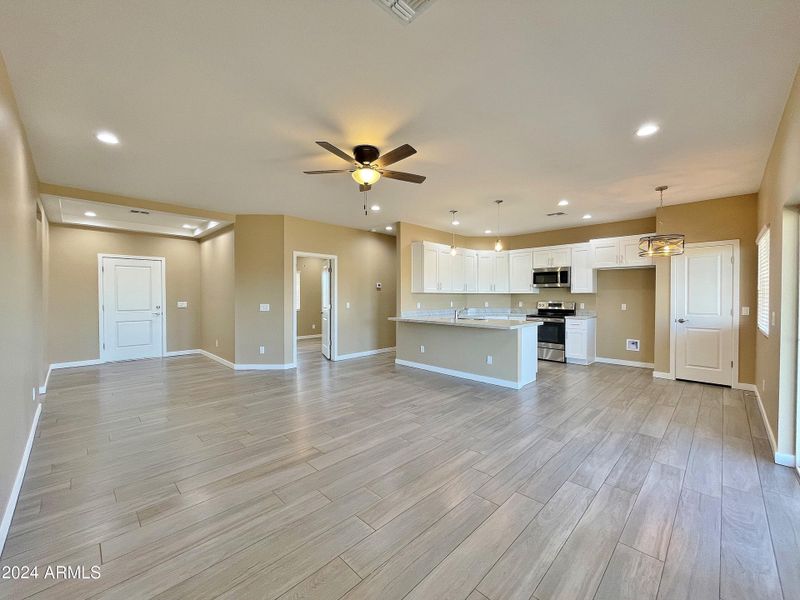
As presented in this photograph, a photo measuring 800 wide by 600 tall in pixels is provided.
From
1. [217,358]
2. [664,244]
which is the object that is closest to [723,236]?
[664,244]

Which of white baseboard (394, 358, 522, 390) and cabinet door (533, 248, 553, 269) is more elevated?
cabinet door (533, 248, 553, 269)

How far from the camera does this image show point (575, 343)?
6.54 meters

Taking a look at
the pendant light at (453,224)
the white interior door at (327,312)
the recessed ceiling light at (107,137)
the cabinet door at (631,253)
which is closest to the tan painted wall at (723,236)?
the cabinet door at (631,253)

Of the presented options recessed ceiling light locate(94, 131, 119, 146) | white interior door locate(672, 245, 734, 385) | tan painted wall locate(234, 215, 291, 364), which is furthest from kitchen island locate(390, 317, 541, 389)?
recessed ceiling light locate(94, 131, 119, 146)

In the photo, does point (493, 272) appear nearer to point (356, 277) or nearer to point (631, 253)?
point (631, 253)

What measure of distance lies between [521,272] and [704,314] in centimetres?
328

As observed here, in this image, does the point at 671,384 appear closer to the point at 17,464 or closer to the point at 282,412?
the point at 282,412

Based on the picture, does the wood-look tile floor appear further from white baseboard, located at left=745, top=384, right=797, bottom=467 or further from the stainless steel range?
the stainless steel range

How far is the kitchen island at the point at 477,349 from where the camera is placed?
4883 millimetres

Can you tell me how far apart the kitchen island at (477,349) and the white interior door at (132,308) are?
5446 millimetres

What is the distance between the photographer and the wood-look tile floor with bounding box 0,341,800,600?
Answer: 164 centimetres

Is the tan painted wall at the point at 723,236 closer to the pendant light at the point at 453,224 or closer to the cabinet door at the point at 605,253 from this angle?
the cabinet door at the point at 605,253

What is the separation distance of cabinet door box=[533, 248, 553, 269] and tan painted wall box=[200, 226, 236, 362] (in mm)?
6160

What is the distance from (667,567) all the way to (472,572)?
100 centimetres
